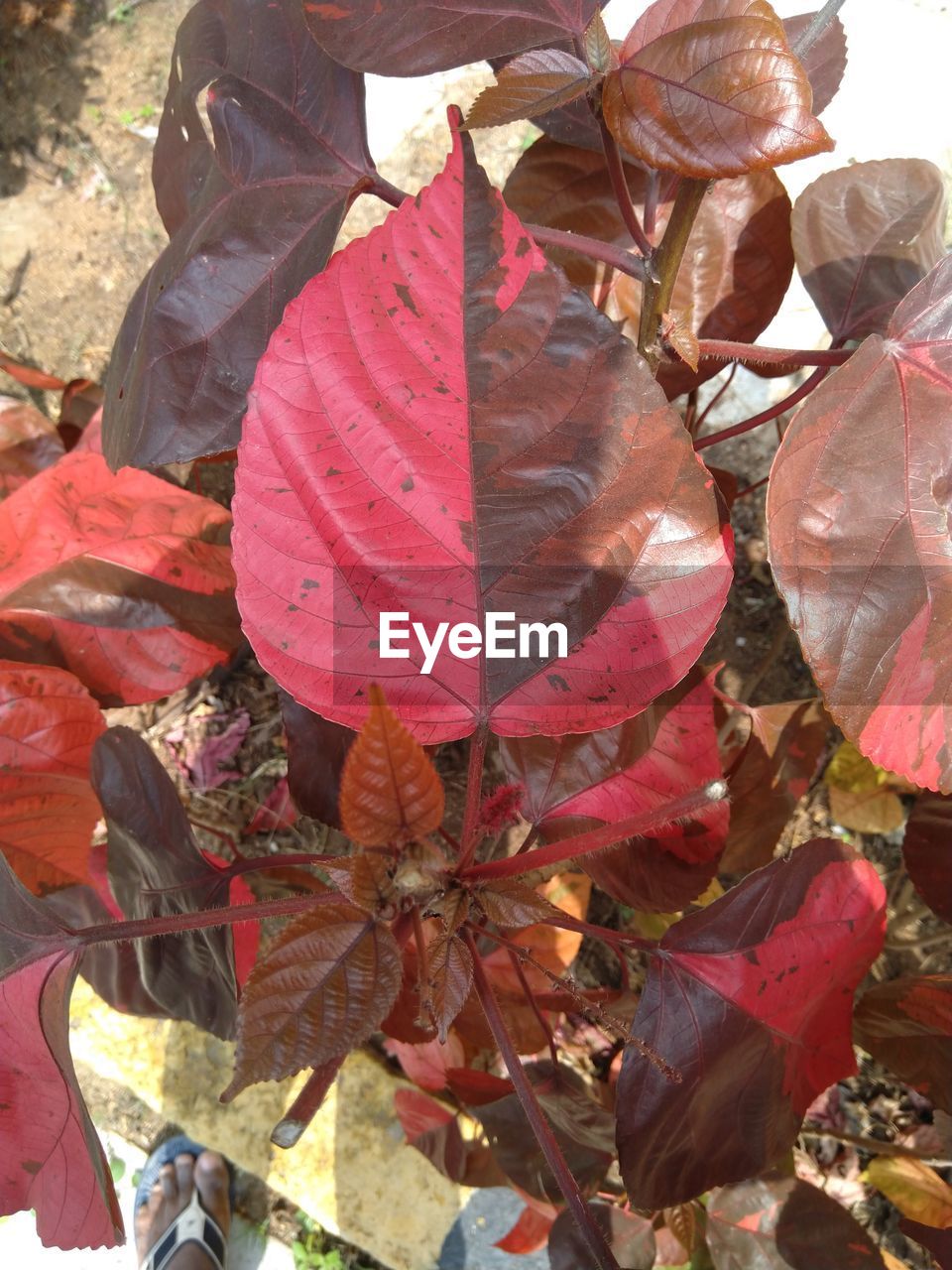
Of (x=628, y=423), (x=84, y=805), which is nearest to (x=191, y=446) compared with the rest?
(x=628, y=423)

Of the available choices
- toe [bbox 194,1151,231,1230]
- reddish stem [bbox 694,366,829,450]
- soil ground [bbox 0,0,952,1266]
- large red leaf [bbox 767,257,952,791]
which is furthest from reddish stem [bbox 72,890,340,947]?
toe [bbox 194,1151,231,1230]

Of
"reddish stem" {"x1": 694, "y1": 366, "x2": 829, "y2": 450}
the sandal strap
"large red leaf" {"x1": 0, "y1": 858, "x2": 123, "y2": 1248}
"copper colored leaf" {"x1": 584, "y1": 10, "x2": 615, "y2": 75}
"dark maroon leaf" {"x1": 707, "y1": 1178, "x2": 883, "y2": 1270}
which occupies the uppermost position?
"copper colored leaf" {"x1": 584, "y1": 10, "x2": 615, "y2": 75}

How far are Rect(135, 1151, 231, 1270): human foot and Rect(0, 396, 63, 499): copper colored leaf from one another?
1439 mm

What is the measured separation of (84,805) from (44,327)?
5.04ft

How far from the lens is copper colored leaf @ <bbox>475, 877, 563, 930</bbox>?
2.15ft

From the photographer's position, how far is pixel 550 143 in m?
1.11

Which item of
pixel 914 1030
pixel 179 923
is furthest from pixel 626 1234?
pixel 179 923

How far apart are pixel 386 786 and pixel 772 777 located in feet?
2.40

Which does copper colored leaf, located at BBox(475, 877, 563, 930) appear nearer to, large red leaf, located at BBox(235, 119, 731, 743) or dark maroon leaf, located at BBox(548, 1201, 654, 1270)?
large red leaf, located at BBox(235, 119, 731, 743)

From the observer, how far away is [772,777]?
3.75 feet

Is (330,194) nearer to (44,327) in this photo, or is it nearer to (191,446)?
(191,446)

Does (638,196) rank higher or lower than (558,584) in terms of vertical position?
higher

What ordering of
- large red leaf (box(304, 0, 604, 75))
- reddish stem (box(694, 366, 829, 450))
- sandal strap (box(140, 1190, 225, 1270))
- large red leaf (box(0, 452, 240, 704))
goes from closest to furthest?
large red leaf (box(304, 0, 604, 75))
reddish stem (box(694, 366, 829, 450))
large red leaf (box(0, 452, 240, 704))
sandal strap (box(140, 1190, 225, 1270))

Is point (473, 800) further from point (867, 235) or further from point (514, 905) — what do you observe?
point (867, 235)
